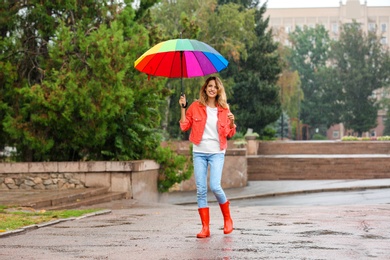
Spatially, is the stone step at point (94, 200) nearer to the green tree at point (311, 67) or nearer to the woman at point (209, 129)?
the woman at point (209, 129)

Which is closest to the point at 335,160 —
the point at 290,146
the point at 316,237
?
the point at 290,146

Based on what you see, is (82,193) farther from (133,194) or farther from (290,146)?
(290,146)

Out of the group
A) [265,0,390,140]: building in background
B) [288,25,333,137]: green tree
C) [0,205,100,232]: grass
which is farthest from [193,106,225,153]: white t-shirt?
[265,0,390,140]: building in background

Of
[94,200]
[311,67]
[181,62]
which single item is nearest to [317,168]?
[94,200]

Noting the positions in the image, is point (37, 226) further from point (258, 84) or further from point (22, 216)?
point (258, 84)

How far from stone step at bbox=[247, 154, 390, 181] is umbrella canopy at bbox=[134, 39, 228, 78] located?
25696mm

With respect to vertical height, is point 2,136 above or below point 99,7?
below

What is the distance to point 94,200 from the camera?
1655 cm

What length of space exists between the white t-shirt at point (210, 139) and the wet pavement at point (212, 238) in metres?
0.94

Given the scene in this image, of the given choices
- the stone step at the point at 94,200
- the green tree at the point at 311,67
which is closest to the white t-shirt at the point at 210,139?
the stone step at the point at 94,200

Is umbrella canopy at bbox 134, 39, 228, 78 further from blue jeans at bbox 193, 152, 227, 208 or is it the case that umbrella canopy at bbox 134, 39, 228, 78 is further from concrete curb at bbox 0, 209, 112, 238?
concrete curb at bbox 0, 209, 112, 238

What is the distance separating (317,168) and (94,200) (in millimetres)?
20711

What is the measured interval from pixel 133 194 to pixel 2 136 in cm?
335

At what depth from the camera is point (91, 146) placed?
19.4 meters
